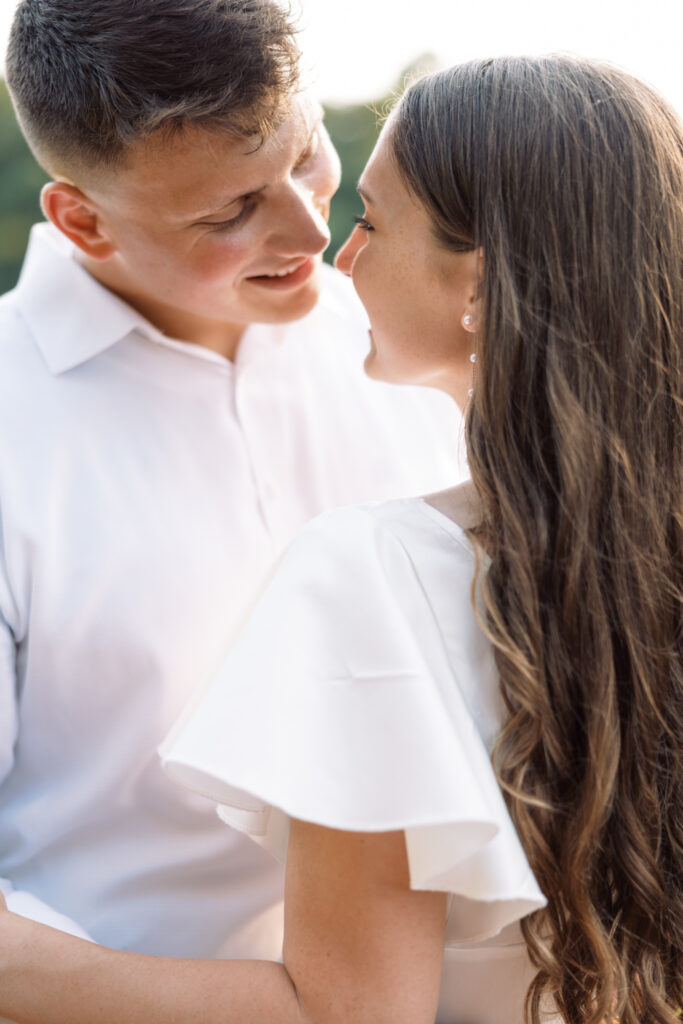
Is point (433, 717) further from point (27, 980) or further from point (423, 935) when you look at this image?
point (27, 980)

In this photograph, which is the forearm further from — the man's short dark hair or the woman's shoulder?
the man's short dark hair

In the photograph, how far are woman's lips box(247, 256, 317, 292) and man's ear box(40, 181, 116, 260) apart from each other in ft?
1.15

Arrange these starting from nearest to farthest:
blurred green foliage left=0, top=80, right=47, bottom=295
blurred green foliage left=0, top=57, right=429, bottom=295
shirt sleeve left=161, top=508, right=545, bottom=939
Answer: shirt sleeve left=161, top=508, right=545, bottom=939, blurred green foliage left=0, top=57, right=429, bottom=295, blurred green foliage left=0, top=80, right=47, bottom=295

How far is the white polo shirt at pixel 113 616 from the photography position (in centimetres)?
203

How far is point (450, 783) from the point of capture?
1.30 meters

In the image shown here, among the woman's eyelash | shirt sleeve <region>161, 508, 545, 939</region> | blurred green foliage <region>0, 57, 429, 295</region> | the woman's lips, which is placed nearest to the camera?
shirt sleeve <region>161, 508, 545, 939</region>

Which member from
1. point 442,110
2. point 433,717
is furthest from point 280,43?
point 433,717

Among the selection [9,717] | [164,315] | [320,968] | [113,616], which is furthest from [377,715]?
[164,315]

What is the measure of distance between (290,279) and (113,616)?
2.87 feet

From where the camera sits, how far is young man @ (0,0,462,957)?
1.94 m

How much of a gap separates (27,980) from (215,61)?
1.71 m

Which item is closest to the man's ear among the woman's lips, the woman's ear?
the woman's lips

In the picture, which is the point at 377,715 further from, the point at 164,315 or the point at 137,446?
the point at 164,315

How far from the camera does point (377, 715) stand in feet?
4.46
